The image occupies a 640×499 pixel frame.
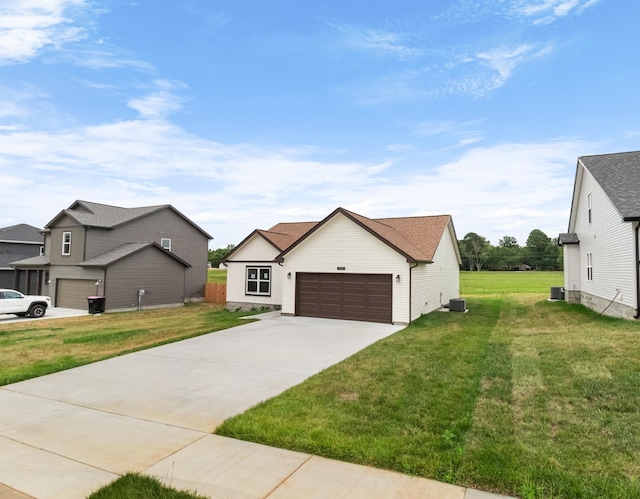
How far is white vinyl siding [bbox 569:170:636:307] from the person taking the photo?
1255 cm

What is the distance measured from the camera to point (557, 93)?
15.3 meters

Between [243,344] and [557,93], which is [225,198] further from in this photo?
[557,93]

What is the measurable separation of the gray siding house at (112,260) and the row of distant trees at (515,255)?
74734 millimetres

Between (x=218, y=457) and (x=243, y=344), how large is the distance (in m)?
6.79

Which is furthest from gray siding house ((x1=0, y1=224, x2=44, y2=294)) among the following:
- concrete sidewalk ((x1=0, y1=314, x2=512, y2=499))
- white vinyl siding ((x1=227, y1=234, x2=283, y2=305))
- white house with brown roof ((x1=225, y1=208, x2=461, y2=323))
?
concrete sidewalk ((x1=0, y1=314, x2=512, y2=499))

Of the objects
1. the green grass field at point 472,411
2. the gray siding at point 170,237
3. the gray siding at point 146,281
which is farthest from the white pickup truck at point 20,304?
the green grass field at point 472,411

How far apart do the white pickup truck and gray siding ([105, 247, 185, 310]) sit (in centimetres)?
303

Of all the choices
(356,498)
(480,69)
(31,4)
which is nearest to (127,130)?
(31,4)

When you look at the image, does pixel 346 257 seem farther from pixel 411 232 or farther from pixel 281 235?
pixel 281 235

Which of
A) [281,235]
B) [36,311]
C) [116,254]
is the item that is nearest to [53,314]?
[36,311]

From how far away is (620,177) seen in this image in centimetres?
1460

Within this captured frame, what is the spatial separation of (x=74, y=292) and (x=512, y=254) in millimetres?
102316

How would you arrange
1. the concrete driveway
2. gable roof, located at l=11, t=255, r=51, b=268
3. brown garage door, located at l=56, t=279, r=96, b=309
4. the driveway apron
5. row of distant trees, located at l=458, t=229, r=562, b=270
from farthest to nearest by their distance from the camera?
1. row of distant trees, located at l=458, t=229, r=562, b=270
2. gable roof, located at l=11, t=255, r=51, b=268
3. brown garage door, located at l=56, t=279, r=96, b=309
4. the concrete driveway
5. the driveway apron

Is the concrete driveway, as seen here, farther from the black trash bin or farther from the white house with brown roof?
the white house with brown roof
